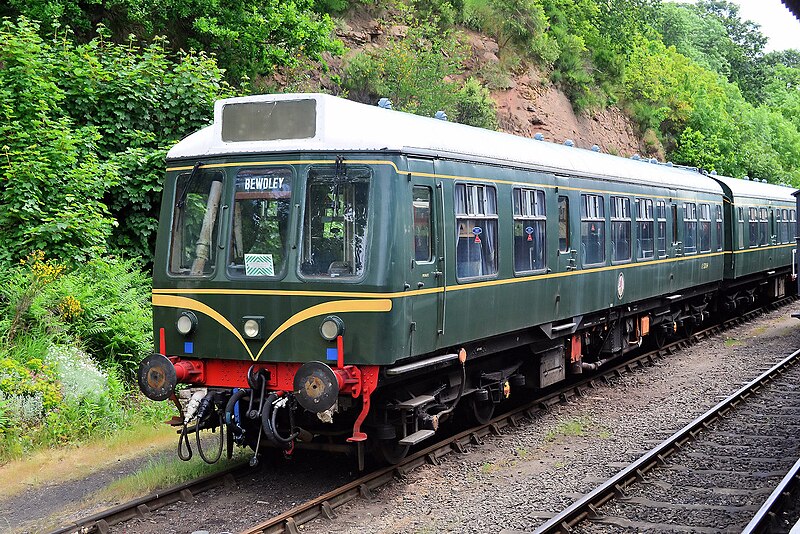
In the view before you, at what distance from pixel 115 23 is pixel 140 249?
6230mm

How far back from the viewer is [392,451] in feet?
29.7

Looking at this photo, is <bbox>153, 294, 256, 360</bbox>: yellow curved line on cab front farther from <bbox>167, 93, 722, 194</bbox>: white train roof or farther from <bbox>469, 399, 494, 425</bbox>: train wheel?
<bbox>469, 399, 494, 425</bbox>: train wheel

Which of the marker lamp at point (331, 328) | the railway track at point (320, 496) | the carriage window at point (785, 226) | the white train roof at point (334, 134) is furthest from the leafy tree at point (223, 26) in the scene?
the carriage window at point (785, 226)

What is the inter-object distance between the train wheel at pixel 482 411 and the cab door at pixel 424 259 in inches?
98.4

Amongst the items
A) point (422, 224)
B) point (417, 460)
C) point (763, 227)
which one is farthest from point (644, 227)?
point (763, 227)

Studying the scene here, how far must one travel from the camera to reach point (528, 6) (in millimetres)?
32438

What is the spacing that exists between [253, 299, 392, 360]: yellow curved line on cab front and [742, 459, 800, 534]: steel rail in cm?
349

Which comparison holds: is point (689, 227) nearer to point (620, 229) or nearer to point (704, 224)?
point (704, 224)

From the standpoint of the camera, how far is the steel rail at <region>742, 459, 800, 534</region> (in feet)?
24.6

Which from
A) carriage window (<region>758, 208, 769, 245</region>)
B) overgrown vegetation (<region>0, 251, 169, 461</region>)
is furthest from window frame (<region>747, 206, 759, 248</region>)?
overgrown vegetation (<region>0, 251, 169, 461</region>)

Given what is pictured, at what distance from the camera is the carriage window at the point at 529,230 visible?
10.5m

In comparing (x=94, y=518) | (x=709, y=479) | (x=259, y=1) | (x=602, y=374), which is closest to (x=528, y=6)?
(x=259, y=1)

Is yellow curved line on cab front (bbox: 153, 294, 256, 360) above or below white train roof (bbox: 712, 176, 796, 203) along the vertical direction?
below

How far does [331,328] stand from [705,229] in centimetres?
1378
